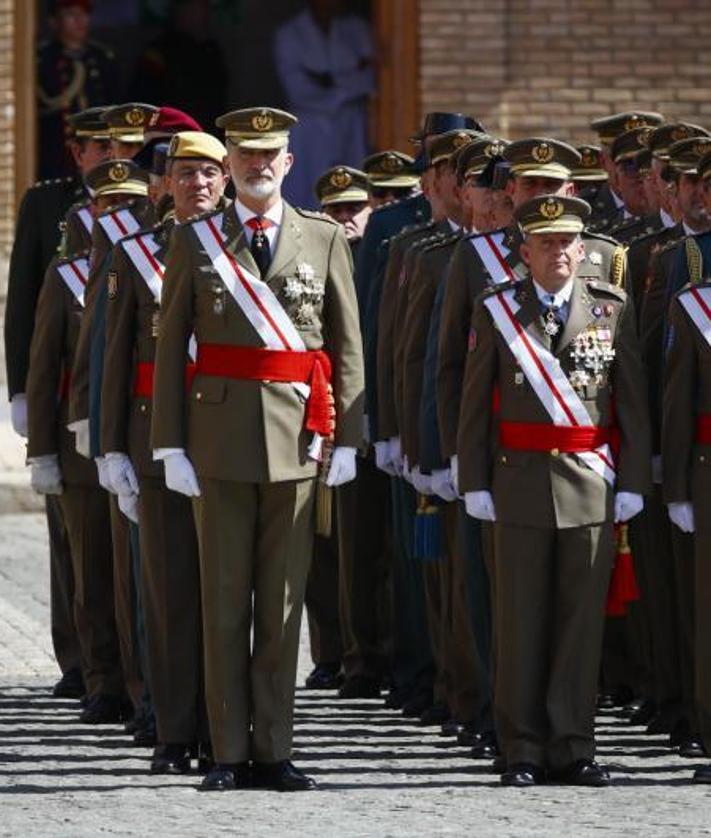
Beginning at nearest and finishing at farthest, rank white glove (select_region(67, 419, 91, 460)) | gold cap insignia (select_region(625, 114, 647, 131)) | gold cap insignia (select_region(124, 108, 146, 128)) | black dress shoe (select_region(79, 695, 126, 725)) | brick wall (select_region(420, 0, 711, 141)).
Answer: white glove (select_region(67, 419, 91, 460)), black dress shoe (select_region(79, 695, 126, 725)), gold cap insignia (select_region(124, 108, 146, 128)), gold cap insignia (select_region(625, 114, 647, 131)), brick wall (select_region(420, 0, 711, 141))

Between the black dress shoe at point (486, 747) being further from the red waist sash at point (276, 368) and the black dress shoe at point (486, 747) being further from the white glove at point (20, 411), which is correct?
the white glove at point (20, 411)

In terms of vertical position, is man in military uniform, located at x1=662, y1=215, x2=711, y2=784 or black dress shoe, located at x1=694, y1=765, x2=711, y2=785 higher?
man in military uniform, located at x1=662, y1=215, x2=711, y2=784

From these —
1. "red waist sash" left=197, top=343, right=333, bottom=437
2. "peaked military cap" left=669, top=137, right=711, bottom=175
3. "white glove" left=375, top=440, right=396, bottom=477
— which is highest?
"peaked military cap" left=669, top=137, right=711, bottom=175

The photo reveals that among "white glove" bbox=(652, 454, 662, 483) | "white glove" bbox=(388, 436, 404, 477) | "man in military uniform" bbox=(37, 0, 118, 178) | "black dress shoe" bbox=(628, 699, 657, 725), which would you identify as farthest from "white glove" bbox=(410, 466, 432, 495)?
"man in military uniform" bbox=(37, 0, 118, 178)

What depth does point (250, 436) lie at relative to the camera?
9.63 m

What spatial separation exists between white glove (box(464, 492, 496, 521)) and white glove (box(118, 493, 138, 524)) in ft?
3.75

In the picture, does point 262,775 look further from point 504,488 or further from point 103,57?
point 103,57

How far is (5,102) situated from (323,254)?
9.85 meters

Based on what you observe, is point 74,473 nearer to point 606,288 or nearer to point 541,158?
point 541,158

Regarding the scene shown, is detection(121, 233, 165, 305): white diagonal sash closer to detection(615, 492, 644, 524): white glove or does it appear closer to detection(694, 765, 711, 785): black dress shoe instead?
detection(615, 492, 644, 524): white glove

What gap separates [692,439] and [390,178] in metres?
3.18

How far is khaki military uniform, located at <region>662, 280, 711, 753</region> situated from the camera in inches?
397

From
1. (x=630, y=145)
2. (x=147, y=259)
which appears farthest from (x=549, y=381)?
(x=630, y=145)

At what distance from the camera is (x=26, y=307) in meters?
12.4
